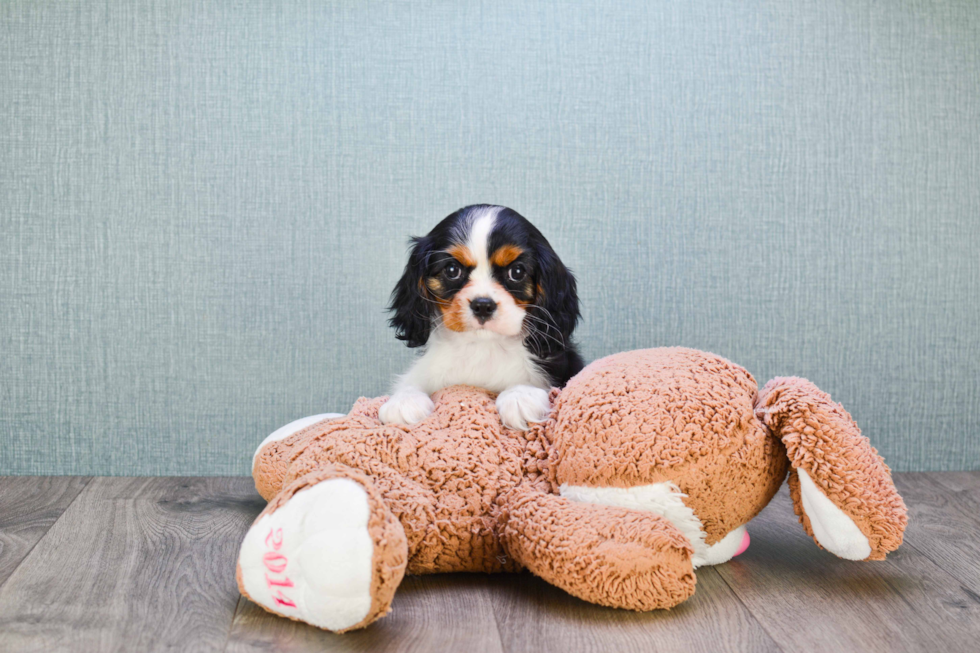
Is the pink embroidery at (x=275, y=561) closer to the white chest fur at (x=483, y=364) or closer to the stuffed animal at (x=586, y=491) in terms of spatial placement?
the stuffed animal at (x=586, y=491)

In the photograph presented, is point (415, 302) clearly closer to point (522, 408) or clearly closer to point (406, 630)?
point (522, 408)

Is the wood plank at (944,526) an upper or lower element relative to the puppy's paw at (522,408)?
lower

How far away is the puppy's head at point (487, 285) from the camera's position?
64.8 inches

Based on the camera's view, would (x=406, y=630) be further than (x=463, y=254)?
No

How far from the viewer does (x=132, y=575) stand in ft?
4.83

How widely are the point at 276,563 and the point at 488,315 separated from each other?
66 cm

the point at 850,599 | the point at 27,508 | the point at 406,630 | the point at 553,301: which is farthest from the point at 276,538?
the point at 27,508

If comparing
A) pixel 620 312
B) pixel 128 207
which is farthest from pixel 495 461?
pixel 128 207

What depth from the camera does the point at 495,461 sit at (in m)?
1.45

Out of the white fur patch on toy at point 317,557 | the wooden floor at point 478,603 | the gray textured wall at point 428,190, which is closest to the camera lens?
the white fur patch on toy at point 317,557

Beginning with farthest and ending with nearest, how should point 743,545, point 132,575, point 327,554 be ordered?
1. point 743,545
2. point 132,575
3. point 327,554

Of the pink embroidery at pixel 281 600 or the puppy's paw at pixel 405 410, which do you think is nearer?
the pink embroidery at pixel 281 600

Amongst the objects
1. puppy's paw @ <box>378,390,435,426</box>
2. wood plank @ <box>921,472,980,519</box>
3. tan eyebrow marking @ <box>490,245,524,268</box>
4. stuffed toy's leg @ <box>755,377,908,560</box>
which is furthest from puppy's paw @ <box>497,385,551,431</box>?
wood plank @ <box>921,472,980,519</box>

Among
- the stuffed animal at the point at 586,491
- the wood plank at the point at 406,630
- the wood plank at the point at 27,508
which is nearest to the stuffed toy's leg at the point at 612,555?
the stuffed animal at the point at 586,491
